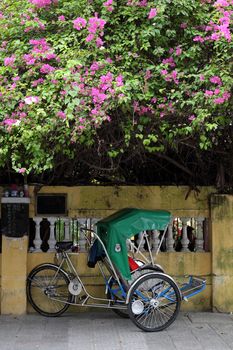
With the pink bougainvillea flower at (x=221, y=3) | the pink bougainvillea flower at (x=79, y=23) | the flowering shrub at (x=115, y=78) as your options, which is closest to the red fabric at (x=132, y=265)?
the flowering shrub at (x=115, y=78)

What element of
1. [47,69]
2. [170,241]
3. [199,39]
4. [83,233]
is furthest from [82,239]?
[199,39]

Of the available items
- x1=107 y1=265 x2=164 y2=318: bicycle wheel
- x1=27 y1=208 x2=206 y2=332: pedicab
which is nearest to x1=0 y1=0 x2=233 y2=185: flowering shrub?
x1=27 y1=208 x2=206 y2=332: pedicab

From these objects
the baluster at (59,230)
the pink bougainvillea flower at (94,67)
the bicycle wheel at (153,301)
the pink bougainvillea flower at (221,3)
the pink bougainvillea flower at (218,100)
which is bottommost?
the bicycle wheel at (153,301)

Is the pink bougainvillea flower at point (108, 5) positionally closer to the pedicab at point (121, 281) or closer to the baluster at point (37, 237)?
the pedicab at point (121, 281)

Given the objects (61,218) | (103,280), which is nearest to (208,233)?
(103,280)

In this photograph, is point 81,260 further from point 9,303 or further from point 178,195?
point 178,195

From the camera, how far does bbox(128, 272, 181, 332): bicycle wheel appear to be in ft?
21.4

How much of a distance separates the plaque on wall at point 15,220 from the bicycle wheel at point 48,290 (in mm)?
589

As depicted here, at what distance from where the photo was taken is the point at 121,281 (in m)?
6.74

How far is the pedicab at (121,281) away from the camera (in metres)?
6.59

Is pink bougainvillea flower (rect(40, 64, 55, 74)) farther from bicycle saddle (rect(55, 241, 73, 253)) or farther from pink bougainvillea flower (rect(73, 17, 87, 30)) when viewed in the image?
bicycle saddle (rect(55, 241, 73, 253))

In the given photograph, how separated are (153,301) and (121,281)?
48cm

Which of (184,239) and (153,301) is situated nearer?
(153,301)

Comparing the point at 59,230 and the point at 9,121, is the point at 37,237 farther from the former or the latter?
the point at 9,121
